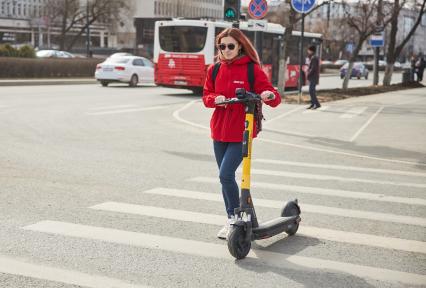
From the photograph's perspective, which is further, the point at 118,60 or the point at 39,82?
the point at 118,60

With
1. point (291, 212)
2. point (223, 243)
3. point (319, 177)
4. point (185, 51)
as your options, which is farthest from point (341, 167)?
point (185, 51)

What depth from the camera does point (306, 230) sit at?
611 centimetres

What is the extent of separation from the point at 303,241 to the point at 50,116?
11.6 m

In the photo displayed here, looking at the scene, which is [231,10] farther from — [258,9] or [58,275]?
[58,275]

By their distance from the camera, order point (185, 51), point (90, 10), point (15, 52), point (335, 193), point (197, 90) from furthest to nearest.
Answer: point (90, 10) < point (15, 52) < point (197, 90) < point (185, 51) < point (335, 193)

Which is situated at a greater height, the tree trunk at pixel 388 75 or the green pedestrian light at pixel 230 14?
the green pedestrian light at pixel 230 14

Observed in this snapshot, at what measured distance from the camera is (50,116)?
53.2 ft

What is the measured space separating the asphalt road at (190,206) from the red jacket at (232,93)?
36.6 inches

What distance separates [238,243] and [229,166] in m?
0.70

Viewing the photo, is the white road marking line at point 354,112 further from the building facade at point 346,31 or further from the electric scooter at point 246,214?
the electric scooter at point 246,214

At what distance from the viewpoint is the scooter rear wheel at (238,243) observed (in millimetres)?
4958

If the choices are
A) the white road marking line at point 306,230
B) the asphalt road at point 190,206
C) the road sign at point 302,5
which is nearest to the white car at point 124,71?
the road sign at point 302,5

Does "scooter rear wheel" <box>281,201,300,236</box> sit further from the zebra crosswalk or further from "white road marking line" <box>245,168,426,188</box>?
"white road marking line" <box>245,168,426,188</box>

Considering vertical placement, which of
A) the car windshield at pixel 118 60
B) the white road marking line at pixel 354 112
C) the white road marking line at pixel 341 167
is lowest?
the white road marking line at pixel 354 112
